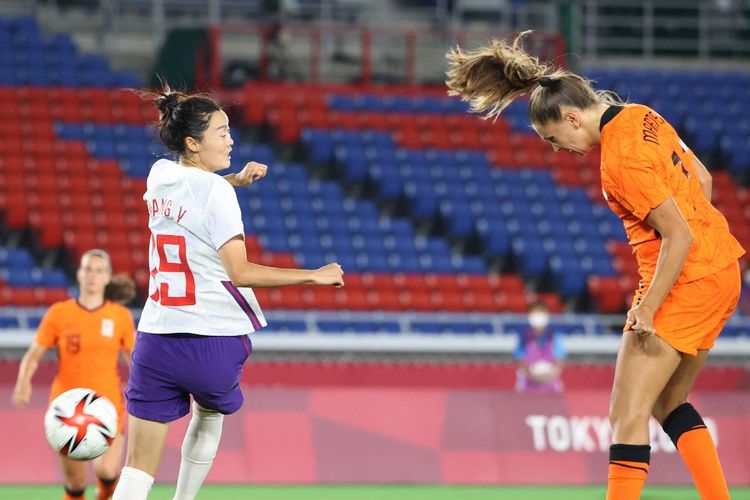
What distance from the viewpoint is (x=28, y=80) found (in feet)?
66.3

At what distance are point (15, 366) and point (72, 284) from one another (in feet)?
11.6

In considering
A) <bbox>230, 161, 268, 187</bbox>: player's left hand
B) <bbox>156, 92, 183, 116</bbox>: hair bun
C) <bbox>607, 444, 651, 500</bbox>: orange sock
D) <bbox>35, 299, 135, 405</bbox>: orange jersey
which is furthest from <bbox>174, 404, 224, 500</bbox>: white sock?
<bbox>35, 299, 135, 405</bbox>: orange jersey

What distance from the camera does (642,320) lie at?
200 inches

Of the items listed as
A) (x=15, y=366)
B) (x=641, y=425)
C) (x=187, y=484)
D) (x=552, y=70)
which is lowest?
(x=15, y=366)

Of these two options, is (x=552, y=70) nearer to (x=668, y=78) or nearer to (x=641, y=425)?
(x=641, y=425)

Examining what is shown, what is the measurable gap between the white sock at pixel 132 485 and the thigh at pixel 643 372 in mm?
1996

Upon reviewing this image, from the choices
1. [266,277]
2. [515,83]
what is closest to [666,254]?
[515,83]

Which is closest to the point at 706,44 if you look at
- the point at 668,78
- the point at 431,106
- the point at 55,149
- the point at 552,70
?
the point at 668,78

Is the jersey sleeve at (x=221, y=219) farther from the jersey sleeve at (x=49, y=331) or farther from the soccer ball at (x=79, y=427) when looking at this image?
the jersey sleeve at (x=49, y=331)

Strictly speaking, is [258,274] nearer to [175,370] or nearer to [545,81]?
[175,370]

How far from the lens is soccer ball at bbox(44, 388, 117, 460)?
606 centimetres

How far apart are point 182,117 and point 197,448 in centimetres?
149

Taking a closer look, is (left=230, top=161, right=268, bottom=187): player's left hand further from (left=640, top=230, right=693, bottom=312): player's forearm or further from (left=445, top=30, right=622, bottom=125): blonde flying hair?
(left=640, top=230, right=693, bottom=312): player's forearm

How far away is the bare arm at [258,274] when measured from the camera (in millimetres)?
5125
